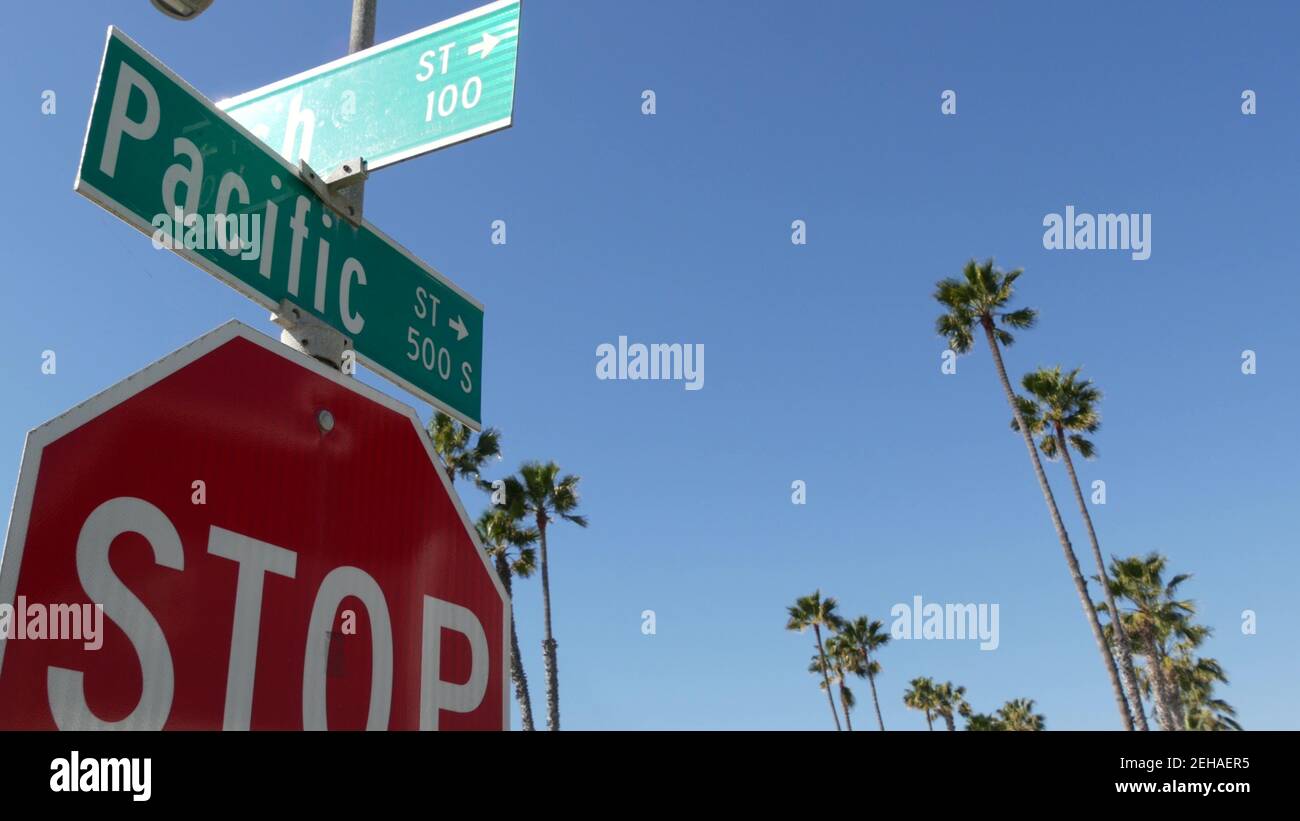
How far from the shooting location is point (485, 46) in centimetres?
265

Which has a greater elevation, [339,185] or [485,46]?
[485,46]

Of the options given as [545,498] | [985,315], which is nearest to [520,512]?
[545,498]

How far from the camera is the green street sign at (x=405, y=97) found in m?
2.58

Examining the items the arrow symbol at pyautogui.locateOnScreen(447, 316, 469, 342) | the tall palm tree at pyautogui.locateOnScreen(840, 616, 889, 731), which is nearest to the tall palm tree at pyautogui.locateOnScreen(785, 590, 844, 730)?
the tall palm tree at pyautogui.locateOnScreen(840, 616, 889, 731)

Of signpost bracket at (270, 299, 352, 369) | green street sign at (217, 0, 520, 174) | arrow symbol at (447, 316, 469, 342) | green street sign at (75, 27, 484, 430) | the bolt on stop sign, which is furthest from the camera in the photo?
arrow symbol at (447, 316, 469, 342)

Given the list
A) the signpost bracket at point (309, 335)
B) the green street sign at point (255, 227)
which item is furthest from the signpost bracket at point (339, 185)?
the signpost bracket at point (309, 335)

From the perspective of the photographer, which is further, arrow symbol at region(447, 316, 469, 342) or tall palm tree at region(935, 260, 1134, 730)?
tall palm tree at region(935, 260, 1134, 730)

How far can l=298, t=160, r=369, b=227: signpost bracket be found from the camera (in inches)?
93.7

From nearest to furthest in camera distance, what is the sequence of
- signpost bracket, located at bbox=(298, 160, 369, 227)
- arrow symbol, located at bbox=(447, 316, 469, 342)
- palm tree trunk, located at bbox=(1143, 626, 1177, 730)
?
signpost bracket, located at bbox=(298, 160, 369, 227), arrow symbol, located at bbox=(447, 316, 469, 342), palm tree trunk, located at bbox=(1143, 626, 1177, 730)

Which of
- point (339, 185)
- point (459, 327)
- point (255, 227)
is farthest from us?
point (459, 327)

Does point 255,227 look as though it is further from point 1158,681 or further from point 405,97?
point 1158,681

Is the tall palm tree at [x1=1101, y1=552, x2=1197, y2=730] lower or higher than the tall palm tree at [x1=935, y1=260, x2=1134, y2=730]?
lower

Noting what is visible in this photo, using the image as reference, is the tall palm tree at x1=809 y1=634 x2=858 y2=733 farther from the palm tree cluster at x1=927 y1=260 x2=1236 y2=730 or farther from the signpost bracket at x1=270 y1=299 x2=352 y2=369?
the signpost bracket at x1=270 y1=299 x2=352 y2=369

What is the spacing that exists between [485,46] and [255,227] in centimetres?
96
